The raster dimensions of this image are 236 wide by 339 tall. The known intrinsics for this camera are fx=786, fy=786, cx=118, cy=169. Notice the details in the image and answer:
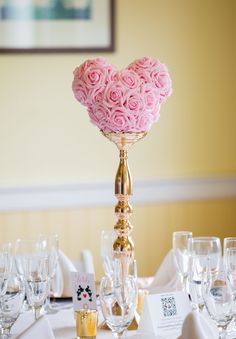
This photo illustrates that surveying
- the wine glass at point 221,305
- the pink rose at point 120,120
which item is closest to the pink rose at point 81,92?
the pink rose at point 120,120

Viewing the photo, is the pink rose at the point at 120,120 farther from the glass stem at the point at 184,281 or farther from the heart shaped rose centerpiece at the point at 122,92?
the glass stem at the point at 184,281

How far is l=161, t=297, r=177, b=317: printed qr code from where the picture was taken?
2250 millimetres

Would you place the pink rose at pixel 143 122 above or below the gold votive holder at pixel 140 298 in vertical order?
above

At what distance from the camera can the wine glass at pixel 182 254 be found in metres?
2.59

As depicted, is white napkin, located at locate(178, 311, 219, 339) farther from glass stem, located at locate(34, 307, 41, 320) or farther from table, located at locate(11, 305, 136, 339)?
glass stem, located at locate(34, 307, 41, 320)

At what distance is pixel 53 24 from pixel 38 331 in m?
2.60

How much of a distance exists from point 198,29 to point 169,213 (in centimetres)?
104

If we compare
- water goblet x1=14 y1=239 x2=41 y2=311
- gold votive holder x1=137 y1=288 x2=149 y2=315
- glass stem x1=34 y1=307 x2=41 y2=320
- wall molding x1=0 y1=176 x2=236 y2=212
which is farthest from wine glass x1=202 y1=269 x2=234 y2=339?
wall molding x1=0 y1=176 x2=236 y2=212

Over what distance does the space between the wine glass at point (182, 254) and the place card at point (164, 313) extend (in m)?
0.29

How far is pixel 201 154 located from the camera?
175 inches

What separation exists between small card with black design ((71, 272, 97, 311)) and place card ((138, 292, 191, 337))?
160mm

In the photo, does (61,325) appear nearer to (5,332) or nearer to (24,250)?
(5,332)

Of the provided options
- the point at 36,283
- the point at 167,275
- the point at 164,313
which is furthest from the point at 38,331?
the point at 167,275

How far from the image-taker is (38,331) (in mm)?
1979
